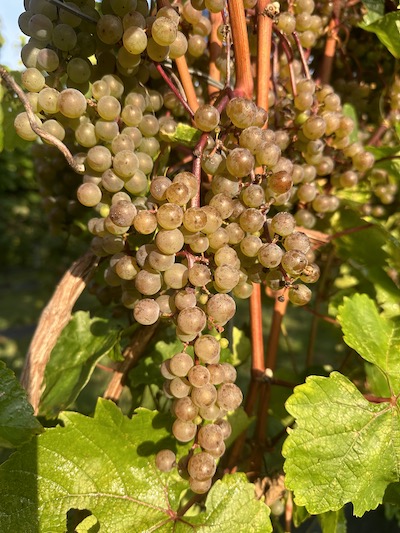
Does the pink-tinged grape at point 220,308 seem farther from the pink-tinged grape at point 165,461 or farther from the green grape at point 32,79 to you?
the green grape at point 32,79

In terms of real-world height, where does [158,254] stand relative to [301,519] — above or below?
above

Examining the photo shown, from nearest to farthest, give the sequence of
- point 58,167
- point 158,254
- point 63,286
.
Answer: point 158,254 < point 63,286 < point 58,167

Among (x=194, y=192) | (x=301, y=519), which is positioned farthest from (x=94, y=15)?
(x=301, y=519)

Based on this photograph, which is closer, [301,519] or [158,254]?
[158,254]

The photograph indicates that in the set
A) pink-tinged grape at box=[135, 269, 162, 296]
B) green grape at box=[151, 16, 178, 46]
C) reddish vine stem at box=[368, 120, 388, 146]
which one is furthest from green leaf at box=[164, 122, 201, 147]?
reddish vine stem at box=[368, 120, 388, 146]

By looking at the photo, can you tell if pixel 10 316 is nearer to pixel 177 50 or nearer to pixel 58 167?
pixel 58 167

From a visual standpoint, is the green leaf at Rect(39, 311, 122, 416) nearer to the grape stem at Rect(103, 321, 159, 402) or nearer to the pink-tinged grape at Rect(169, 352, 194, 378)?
the grape stem at Rect(103, 321, 159, 402)

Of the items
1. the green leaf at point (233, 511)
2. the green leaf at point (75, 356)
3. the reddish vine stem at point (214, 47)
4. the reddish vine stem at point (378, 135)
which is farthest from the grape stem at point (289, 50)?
the green leaf at point (233, 511)
